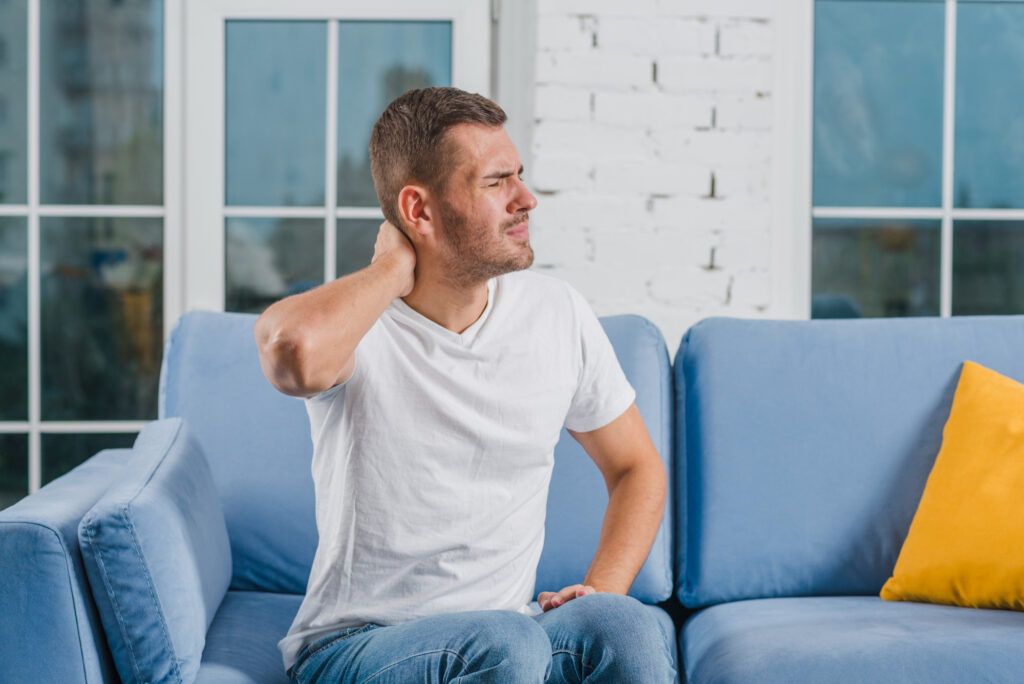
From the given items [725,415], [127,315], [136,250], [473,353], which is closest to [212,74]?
[136,250]

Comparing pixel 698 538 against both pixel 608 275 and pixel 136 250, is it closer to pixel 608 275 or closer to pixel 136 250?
pixel 608 275

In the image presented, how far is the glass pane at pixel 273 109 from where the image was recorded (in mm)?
2422

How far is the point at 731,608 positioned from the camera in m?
1.63

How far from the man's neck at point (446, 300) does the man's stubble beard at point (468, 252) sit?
16 millimetres

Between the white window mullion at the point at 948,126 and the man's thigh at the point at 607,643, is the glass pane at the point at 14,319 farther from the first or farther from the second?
the white window mullion at the point at 948,126

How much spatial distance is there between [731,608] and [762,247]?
99 centimetres

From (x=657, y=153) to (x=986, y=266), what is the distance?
955 mm

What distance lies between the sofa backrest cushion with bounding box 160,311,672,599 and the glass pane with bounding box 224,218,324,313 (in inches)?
25.4

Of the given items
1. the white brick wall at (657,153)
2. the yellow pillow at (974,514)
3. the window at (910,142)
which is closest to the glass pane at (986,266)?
the window at (910,142)

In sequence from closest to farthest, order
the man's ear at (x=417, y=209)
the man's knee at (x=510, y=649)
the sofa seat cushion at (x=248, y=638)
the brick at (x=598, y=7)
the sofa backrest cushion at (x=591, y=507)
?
the man's knee at (x=510, y=649)
the sofa seat cushion at (x=248, y=638)
the man's ear at (x=417, y=209)
the sofa backrest cushion at (x=591, y=507)
the brick at (x=598, y=7)

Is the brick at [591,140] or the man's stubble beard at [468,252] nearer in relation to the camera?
the man's stubble beard at [468,252]

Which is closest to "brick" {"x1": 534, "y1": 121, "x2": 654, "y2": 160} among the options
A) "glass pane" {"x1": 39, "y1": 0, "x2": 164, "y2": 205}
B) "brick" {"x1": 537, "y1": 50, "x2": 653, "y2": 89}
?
"brick" {"x1": 537, "y1": 50, "x2": 653, "y2": 89}

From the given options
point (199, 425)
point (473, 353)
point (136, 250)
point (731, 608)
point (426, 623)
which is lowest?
point (731, 608)

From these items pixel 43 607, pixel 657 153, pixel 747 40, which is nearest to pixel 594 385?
pixel 43 607
